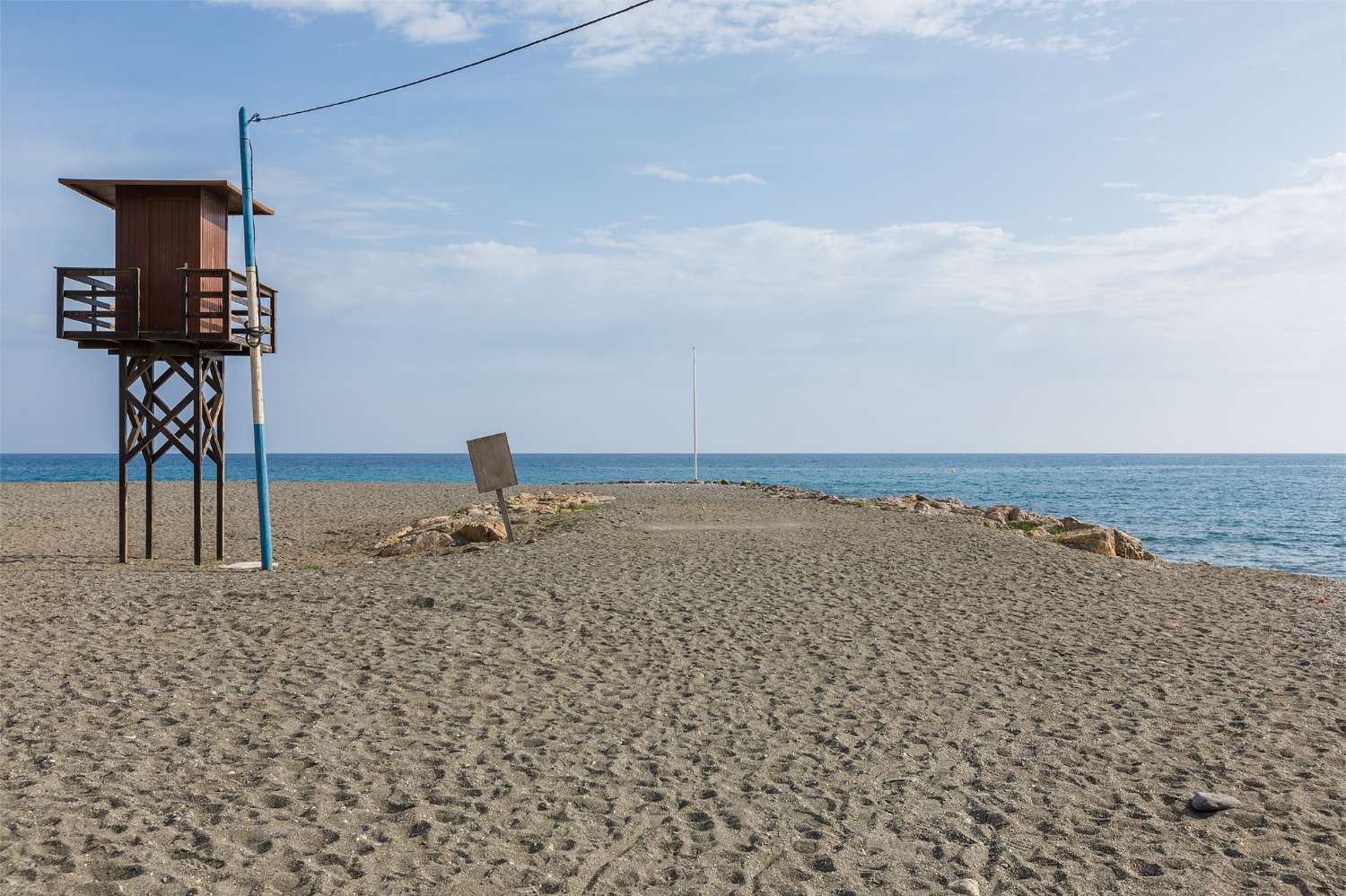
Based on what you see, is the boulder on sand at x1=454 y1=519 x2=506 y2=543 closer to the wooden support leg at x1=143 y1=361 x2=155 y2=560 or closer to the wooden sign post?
the wooden sign post

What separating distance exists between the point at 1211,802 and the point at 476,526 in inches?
554

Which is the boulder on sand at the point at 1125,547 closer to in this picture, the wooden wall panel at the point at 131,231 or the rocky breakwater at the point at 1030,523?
the rocky breakwater at the point at 1030,523

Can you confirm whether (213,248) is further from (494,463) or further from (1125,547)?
(1125,547)

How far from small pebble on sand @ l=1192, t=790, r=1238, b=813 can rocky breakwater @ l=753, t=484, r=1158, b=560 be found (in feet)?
40.4

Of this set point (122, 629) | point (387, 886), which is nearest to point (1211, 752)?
point (387, 886)

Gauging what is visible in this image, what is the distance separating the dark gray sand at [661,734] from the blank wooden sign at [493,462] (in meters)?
4.23

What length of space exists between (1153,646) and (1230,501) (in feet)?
162

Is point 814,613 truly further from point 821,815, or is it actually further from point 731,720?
point 821,815

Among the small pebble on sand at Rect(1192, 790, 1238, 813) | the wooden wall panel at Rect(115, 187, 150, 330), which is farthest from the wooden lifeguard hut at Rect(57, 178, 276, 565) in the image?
the small pebble on sand at Rect(1192, 790, 1238, 813)

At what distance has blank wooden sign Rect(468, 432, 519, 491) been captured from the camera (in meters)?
18.1

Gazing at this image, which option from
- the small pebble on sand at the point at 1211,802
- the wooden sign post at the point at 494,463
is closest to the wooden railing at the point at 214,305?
the wooden sign post at the point at 494,463

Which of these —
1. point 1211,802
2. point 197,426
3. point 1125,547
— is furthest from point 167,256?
point 1125,547

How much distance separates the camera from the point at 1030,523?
2528cm

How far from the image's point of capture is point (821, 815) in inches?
236
